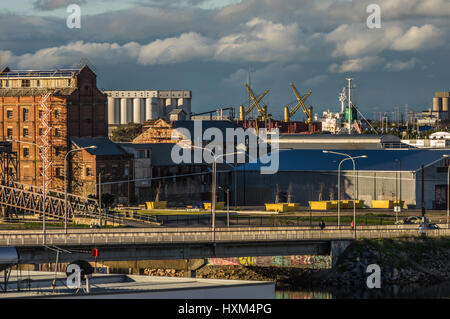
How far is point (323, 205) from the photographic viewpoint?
126938 millimetres

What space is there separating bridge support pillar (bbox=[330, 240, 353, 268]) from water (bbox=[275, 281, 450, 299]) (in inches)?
146

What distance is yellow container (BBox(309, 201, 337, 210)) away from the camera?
12675cm

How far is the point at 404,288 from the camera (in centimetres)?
8838

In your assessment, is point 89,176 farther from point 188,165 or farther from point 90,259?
point 90,259

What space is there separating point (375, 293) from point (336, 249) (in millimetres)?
6516

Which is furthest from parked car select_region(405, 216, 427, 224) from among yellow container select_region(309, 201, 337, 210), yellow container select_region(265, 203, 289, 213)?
yellow container select_region(265, 203, 289, 213)

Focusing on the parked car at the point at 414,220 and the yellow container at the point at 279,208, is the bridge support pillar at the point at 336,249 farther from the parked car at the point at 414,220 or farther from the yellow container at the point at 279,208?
the yellow container at the point at 279,208

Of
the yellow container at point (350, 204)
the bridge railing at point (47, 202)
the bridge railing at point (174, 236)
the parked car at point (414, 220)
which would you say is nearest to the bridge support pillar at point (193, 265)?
the bridge railing at point (174, 236)

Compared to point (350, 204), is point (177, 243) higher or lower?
lower

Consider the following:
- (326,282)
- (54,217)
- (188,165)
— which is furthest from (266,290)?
(188,165)

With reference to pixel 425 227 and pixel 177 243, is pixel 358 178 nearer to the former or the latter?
pixel 425 227

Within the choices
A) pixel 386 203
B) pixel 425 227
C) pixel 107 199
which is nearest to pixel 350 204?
pixel 386 203

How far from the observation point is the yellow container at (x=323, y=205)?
127m

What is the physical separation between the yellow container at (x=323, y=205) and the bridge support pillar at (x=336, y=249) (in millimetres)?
35710
